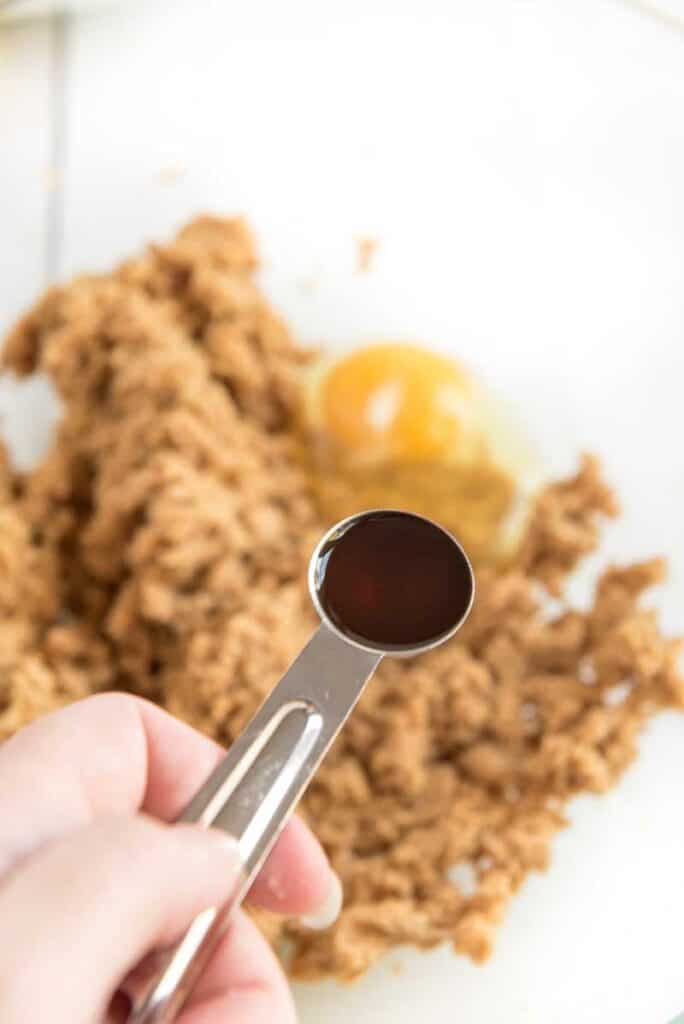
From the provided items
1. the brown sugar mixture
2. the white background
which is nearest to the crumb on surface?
the white background

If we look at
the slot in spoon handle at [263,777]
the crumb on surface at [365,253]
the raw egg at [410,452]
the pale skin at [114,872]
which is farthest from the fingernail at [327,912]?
the crumb on surface at [365,253]

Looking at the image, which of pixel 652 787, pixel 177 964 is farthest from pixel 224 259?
pixel 177 964

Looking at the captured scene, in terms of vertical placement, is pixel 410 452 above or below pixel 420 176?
below

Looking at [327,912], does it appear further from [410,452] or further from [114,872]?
[410,452]

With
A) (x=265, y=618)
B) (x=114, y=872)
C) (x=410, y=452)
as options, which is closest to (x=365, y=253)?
(x=410, y=452)

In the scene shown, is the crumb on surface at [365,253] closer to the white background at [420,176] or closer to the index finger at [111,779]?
the white background at [420,176]

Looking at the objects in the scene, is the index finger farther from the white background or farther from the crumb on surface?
the crumb on surface
